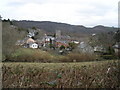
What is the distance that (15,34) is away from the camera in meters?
19.5

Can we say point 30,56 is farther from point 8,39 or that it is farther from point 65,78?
point 65,78

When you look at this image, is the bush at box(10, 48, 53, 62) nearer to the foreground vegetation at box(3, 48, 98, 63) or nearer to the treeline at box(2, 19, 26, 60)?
the foreground vegetation at box(3, 48, 98, 63)

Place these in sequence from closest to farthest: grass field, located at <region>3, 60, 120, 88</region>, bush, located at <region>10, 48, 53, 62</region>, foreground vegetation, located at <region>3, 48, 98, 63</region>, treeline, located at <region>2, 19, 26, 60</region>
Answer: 1. grass field, located at <region>3, 60, 120, 88</region>
2. foreground vegetation, located at <region>3, 48, 98, 63</region>
3. bush, located at <region>10, 48, 53, 62</region>
4. treeline, located at <region>2, 19, 26, 60</region>

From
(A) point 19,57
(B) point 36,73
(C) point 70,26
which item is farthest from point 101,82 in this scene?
(C) point 70,26

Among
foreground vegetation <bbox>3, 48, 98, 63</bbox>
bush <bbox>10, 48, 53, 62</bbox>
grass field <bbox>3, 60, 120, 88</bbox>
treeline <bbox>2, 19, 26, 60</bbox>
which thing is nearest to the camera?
grass field <bbox>3, 60, 120, 88</bbox>

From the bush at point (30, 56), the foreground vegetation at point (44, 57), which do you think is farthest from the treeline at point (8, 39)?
the bush at point (30, 56)

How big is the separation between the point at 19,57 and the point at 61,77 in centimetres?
1557

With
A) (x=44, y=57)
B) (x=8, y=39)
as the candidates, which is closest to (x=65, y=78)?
(x=44, y=57)

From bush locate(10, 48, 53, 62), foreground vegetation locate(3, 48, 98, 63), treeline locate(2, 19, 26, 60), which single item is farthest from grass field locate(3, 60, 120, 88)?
treeline locate(2, 19, 26, 60)

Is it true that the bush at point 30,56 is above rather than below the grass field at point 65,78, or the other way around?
below

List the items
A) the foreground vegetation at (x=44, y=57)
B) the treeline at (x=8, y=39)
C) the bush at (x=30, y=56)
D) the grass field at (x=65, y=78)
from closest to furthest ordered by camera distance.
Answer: the grass field at (x=65, y=78), the foreground vegetation at (x=44, y=57), the bush at (x=30, y=56), the treeline at (x=8, y=39)

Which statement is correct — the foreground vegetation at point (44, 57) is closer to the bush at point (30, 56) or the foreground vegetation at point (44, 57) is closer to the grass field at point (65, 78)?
the bush at point (30, 56)

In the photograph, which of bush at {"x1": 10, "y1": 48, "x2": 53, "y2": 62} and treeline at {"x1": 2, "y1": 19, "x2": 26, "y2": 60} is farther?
treeline at {"x1": 2, "y1": 19, "x2": 26, "y2": 60}

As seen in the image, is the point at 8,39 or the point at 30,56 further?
the point at 8,39
